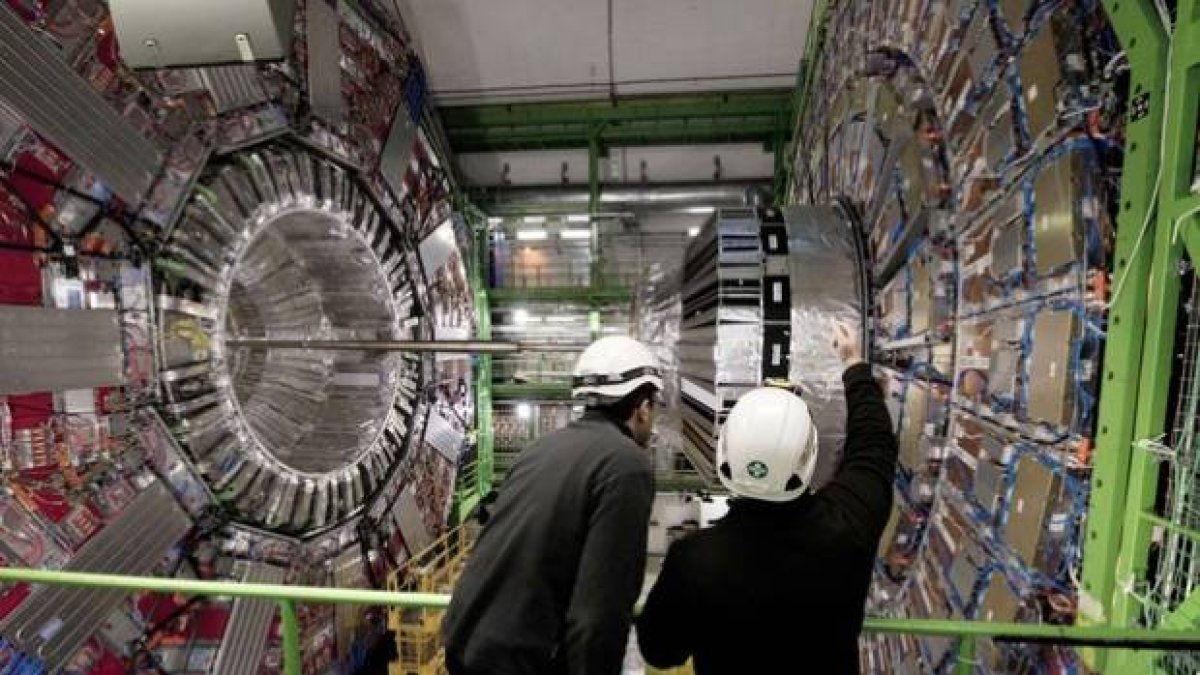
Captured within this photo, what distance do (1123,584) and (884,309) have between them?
122cm

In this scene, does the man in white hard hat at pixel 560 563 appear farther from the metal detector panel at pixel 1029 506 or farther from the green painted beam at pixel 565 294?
the green painted beam at pixel 565 294

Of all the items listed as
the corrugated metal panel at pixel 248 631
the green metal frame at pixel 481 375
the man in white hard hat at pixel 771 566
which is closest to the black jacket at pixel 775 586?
the man in white hard hat at pixel 771 566

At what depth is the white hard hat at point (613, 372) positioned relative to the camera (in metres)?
1.74

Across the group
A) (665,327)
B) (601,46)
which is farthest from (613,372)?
(601,46)

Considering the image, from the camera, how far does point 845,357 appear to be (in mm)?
2289

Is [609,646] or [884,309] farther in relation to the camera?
[884,309]

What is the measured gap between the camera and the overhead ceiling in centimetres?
500

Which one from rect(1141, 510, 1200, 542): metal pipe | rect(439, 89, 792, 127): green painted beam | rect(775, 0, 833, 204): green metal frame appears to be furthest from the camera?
rect(439, 89, 792, 127): green painted beam

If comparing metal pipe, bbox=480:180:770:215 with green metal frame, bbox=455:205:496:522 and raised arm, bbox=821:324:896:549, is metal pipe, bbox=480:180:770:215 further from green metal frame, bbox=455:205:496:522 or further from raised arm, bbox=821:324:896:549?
raised arm, bbox=821:324:896:549

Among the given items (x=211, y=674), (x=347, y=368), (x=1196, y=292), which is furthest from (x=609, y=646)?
(x=347, y=368)

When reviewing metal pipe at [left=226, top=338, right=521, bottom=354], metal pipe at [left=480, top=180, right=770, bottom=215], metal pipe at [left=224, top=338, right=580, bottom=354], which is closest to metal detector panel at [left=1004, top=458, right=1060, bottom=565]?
metal pipe at [left=224, top=338, right=580, bottom=354]

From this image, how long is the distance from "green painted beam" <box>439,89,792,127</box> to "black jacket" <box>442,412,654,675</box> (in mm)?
5537

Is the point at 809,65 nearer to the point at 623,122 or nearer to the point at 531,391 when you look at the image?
the point at 623,122

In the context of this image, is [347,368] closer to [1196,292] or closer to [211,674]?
[211,674]
